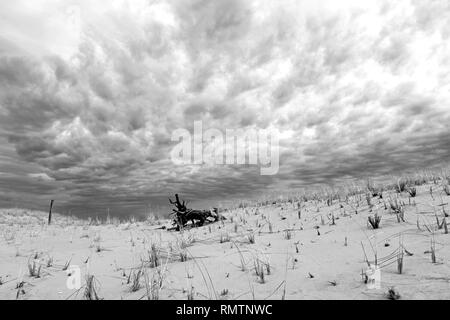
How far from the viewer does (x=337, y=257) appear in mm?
4094

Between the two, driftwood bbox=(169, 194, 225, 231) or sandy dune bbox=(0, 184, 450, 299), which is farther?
driftwood bbox=(169, 194, 225, 231)

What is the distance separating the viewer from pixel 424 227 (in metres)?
4.64

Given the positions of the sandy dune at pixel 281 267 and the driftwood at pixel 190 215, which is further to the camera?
the driftwood at pixel 190 215

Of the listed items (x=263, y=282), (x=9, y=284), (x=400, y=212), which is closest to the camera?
(x=263, y=282)

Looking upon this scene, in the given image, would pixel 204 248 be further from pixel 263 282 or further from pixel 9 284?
pixel 9 284

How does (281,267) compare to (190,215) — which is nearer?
(281,267)
